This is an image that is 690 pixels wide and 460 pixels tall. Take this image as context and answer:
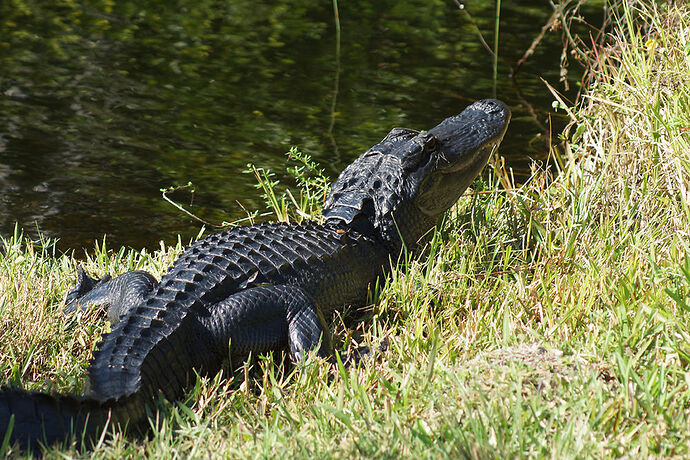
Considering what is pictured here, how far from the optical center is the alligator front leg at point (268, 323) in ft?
10.7

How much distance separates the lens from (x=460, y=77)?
9734 mm

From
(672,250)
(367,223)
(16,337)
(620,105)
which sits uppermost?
(620,105)

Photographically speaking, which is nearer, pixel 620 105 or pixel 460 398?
pixel 460 398

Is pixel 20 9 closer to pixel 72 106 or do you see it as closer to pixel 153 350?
pixel 72 106

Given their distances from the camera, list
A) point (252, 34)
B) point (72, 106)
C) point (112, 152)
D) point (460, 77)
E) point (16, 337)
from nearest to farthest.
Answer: point (16, 337), point (112, 152), point (72, 106), point (460, 77), point (252, 34)

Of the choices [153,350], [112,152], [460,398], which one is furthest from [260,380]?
[112,152]

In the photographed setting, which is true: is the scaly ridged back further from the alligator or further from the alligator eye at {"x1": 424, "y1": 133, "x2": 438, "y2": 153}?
the alligator eye at {"x1": 424, "y1": 133, "x2": 438, "y2": 153}

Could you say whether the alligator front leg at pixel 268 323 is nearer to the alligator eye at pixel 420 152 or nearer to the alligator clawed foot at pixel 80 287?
the alligator clawed foot at pixel 80 287

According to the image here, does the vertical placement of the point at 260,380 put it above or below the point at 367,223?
below

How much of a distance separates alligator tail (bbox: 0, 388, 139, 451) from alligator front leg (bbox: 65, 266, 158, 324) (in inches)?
32.1

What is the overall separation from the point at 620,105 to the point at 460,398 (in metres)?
2.25

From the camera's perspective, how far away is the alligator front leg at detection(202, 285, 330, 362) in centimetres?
326

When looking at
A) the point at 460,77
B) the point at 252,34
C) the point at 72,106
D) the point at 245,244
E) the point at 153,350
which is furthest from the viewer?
the point at 252,34

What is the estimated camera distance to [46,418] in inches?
101
